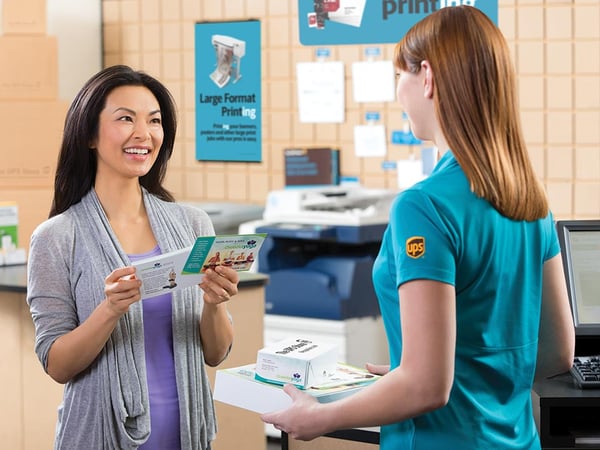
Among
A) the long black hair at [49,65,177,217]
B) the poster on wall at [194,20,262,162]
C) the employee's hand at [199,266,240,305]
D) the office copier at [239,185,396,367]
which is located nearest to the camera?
the employee's hand at [199,266,240,305]

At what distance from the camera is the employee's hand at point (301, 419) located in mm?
1571

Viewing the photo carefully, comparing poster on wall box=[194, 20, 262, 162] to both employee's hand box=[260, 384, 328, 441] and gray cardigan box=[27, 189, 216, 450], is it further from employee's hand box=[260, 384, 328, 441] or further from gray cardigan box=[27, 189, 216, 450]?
employee's hand box=[260, 384, 328, 441]

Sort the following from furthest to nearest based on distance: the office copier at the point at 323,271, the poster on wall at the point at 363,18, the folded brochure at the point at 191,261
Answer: the office copier at the point at 323,271, the poster on wall at the point at 363,18, the folded brochure at the point at 191,261

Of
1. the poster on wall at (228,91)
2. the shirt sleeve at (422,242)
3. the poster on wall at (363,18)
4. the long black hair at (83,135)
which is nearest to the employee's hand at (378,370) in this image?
the shirt sleeve at (422,242)

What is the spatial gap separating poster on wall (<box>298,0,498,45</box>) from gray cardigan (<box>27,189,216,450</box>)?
2.62 metres

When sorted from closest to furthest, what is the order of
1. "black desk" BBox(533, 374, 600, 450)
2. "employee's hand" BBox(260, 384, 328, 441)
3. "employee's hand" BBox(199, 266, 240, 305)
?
1. "employee's hand" BBox(260, 384, 328, 441)
2. "employee's hand" BBox(199, 266, 240, 305)
3. "black desk" BBox(533, 374, 600, 450)

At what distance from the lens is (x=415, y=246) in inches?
56.7

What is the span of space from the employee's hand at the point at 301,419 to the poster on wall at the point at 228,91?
4004 millimetres

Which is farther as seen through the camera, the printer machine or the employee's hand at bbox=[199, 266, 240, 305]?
the printer machine

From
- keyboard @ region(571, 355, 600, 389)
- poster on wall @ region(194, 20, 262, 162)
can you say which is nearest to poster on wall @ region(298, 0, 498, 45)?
poster on wall @ region(194, 20, 262, 162)

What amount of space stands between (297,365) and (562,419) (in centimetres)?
93

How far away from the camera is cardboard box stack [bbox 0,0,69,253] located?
4746 mm

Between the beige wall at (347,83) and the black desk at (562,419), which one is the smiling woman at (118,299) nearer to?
the black desk at (562,419)

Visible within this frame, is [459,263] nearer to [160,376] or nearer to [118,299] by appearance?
[118,299]
